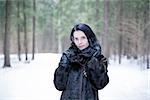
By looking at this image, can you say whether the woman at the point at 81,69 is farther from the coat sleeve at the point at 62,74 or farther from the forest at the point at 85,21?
the forest at the point at 85,21

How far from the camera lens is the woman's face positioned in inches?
110

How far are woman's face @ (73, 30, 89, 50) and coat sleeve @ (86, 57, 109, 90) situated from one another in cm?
13

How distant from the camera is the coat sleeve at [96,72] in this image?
272cm

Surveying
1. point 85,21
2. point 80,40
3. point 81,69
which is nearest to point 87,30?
point 80,40

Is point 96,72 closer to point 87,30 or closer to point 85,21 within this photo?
point 87,30

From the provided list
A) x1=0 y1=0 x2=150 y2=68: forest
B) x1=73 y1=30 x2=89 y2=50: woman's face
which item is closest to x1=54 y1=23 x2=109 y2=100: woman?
x1=73 y1=30 x2=89 y2=50: woman's face

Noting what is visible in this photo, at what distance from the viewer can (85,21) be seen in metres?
27.9

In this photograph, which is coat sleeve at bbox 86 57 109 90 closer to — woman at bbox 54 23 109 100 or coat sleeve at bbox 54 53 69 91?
woman at bbox 54 23 109 100

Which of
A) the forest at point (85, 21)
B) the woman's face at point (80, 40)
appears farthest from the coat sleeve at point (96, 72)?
the forest at point (85, 21)

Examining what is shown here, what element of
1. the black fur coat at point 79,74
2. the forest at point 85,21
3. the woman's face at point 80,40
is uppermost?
the forest at point 85,21

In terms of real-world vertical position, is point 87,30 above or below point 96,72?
above

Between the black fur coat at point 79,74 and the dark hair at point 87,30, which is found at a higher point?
the dark hair at point 87,30

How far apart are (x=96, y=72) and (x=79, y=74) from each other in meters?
0.15

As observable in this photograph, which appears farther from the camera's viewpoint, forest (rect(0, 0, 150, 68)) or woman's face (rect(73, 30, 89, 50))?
forest (rect(0, 0, 150, 68))
